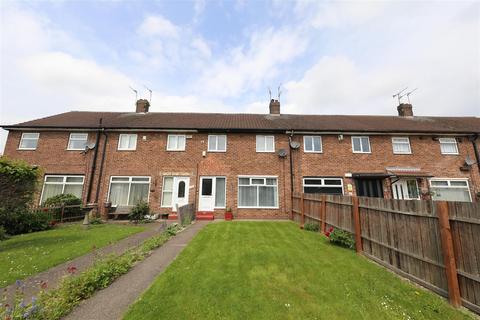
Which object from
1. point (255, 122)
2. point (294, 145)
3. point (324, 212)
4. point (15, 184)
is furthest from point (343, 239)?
point (15, 184)

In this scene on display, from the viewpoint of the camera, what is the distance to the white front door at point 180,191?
1282 cm

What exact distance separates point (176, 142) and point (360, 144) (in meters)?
12.5

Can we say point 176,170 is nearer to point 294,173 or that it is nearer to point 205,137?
point 205,137

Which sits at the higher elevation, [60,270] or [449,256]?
[449,256]

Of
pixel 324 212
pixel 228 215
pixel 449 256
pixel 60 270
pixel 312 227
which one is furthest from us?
pixel 228 215

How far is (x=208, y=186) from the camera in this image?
13148 millimetres

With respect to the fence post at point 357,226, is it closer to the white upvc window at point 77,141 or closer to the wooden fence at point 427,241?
the wooden fence at point 427,241

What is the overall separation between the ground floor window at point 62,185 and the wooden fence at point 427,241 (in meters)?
15.3

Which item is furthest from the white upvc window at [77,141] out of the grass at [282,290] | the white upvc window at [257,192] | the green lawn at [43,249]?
the grass at [282,290]

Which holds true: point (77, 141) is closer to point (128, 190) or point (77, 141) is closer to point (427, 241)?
point (128, 190)

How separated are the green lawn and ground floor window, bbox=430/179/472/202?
1753 centimetres

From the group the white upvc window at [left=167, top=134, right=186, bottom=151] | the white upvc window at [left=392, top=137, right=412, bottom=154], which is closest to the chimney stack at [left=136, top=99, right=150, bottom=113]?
the white upvc window at [left=167, top=134, right=186, bottom=151]

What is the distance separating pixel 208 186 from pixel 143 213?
3.99 meters

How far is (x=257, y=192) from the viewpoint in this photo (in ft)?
43.0
